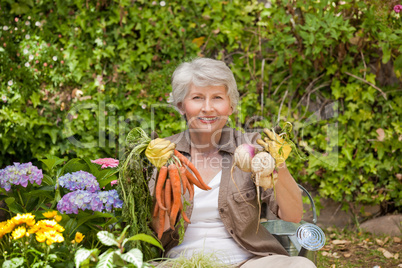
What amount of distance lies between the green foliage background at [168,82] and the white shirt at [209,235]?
1.77 m

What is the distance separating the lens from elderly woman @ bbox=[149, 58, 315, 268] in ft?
6.63

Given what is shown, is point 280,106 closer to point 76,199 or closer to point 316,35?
point 316,35

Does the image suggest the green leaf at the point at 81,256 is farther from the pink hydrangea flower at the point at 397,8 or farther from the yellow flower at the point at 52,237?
the pink hydrangea flower at the point at 397,8

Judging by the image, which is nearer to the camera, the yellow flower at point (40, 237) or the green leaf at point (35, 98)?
the yellow flower at point (40, 237)

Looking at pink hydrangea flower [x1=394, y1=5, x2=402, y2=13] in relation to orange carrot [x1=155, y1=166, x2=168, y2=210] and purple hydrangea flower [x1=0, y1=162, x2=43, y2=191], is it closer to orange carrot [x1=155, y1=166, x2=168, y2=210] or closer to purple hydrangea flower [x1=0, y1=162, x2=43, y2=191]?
orange carrot [x1=155, y1=166, x2=168, y2=210]

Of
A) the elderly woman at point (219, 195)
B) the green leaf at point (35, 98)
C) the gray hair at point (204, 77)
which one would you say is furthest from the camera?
the green leaf at point (35, 98)

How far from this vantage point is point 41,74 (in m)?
3.96

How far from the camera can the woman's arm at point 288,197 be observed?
1.92 m

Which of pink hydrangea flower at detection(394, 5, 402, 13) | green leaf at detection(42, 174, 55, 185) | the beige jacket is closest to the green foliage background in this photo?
pink hydrangea flower at detection(394, 5, 402, 13)

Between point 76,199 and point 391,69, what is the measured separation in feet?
10.4

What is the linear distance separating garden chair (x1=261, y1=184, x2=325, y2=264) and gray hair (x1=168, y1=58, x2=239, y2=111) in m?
0.63

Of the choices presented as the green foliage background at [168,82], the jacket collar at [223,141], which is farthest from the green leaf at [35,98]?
the jacket collar at [223,141]

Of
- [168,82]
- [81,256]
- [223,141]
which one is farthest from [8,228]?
[168,82]

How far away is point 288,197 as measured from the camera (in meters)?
1.99
